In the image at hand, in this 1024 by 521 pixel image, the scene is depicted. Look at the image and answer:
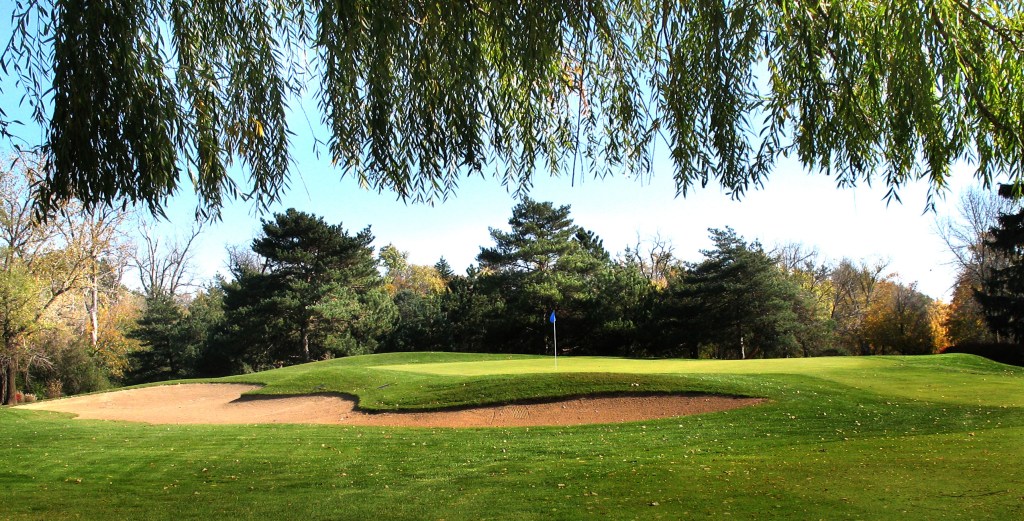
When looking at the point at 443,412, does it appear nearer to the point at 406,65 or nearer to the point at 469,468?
the point at 469,468

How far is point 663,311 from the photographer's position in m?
31.1

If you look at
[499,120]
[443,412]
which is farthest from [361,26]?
[443,412]

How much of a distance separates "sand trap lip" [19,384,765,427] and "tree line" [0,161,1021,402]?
12.3 meters

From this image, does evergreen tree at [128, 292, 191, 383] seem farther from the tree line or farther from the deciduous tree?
the deciduous tree

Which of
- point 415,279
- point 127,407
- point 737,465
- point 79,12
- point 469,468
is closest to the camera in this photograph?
point 79,12

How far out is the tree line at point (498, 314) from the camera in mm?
29641

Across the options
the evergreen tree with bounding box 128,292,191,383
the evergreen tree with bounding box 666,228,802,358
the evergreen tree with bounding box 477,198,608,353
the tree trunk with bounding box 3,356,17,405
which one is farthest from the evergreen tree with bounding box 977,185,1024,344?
the evergreen tree with bounding box 128,292,191,383

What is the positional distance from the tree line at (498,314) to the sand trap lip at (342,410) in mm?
12326

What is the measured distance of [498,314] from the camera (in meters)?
32.8

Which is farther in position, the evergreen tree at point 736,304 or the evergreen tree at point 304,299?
the evergreen tree at point 304,299

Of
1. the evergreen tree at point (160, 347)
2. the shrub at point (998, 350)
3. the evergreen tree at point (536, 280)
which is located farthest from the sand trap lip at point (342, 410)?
the shrub at point (998, 350)

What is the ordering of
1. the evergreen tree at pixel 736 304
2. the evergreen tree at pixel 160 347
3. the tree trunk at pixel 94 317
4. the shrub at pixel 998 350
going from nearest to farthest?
1. the shrub at pixel 998 350
2. the tree trunk at pixel 94 317
3. the evergreen tree at pixel 736 304
4. the evergreen tree at pixel 160 347

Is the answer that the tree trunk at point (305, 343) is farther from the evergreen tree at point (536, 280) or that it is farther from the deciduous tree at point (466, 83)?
the deciduous tree at point (466, 83)

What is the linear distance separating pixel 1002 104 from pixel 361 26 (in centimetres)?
329
